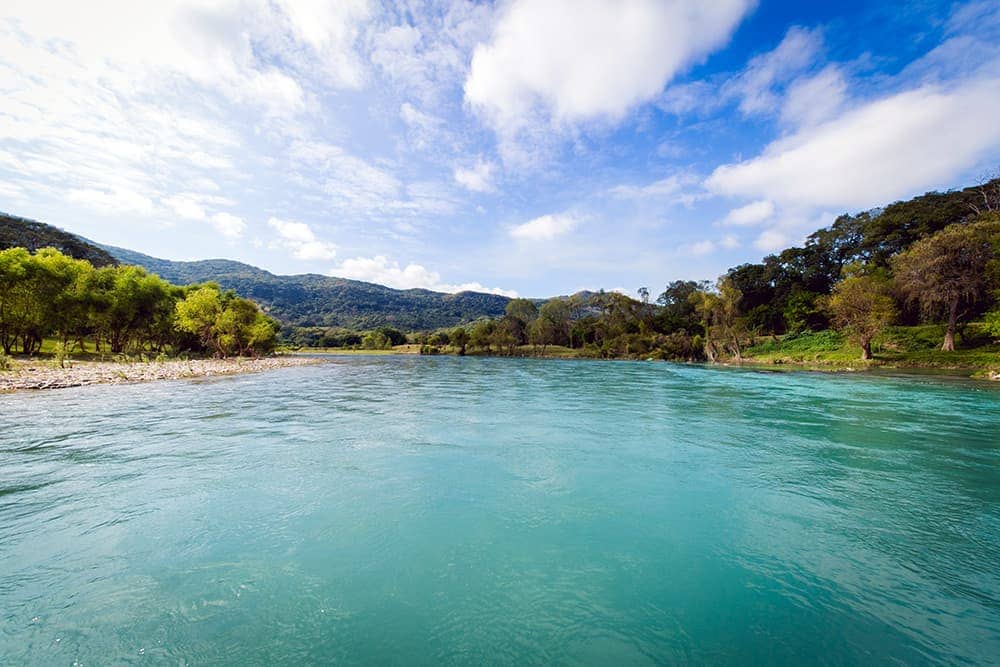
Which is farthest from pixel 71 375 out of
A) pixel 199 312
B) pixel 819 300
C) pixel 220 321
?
pixel 819 300

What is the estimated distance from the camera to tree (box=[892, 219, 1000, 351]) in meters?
41.7

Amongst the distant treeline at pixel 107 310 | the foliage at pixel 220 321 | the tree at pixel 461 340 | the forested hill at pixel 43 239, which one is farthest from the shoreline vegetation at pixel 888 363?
the forested hill at pixel 43 239

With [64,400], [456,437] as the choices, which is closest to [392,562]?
[456,437]

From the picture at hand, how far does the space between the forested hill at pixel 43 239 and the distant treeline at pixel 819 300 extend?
6018cm

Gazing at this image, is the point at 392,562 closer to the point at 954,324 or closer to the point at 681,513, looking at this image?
the point at 681,513

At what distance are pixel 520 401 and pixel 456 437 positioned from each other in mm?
9327

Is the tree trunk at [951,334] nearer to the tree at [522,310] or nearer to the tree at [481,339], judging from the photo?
the tree at [481,339]

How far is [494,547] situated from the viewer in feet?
20.6

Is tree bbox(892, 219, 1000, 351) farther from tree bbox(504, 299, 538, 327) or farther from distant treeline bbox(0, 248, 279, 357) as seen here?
tree bbox(504, 299, 538, 327)

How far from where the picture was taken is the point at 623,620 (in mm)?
4617

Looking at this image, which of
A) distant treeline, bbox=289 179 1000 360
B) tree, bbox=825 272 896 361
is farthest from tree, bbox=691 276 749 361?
tree, bbox=825 272 896 361

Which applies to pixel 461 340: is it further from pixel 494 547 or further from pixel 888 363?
pixel 494 547

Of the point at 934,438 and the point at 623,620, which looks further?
the point at 934,438

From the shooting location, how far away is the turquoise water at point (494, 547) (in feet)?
13.9
